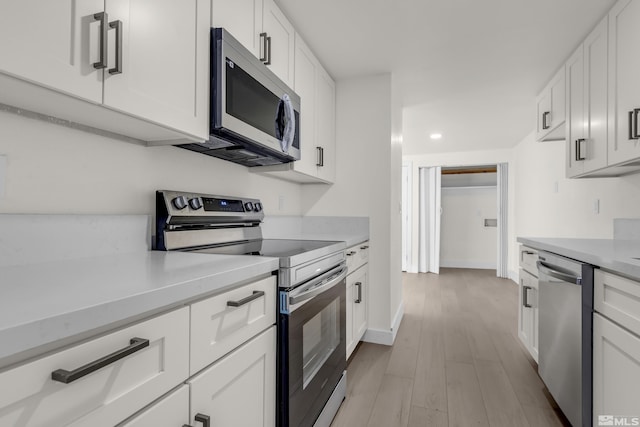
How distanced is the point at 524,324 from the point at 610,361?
3.83ft

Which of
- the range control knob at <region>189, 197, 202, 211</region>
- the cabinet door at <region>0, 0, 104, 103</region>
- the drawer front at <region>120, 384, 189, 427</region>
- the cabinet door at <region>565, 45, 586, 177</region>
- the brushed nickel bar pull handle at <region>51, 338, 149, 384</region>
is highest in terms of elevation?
the cabinet door at <region>565, 45, 586, 177</region>

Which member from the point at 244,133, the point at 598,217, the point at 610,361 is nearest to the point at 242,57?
the point at 244,133

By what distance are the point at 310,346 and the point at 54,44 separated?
1289mm

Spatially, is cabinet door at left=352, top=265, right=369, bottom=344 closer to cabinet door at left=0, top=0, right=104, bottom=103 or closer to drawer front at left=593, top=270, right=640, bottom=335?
drawer front at left=593, top=270, right=640, bottom=335

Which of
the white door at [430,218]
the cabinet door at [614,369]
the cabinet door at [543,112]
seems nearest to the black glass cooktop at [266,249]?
the cabinet door at [614,369]

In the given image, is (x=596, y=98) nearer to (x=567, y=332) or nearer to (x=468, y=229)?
(x=567, y=332)

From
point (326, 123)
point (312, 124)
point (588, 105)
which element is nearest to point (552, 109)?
point (588, 105)

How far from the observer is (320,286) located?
56.7 inches

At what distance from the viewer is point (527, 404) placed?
180 cm

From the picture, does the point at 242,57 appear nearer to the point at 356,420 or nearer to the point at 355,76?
the point at 355,76

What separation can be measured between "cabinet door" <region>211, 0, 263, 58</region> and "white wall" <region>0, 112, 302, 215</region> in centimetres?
59

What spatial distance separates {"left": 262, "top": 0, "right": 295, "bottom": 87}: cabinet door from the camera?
5.72 ft

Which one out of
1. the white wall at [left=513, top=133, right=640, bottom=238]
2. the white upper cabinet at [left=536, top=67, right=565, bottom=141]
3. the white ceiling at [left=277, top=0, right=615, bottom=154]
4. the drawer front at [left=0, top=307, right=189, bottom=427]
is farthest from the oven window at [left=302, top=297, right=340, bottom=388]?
the white upper cabinet at [left=536, top=67, right=565, bottom=141]

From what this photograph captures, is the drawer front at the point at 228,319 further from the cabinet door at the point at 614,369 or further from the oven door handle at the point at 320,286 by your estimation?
the cabinet door at the point at 614,369
